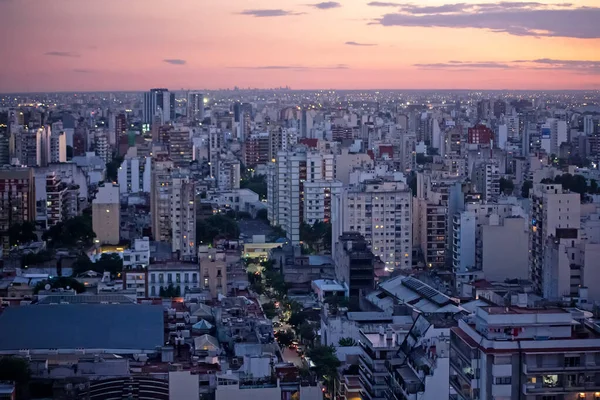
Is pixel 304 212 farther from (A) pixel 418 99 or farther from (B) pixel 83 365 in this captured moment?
(A) pixel 418 99

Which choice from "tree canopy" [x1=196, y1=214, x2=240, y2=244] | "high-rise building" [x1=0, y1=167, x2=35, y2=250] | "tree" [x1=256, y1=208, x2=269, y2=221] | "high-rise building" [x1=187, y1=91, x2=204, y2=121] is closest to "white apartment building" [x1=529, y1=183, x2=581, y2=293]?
"tree canopy" [x1=196, y1=214, x2=240, y2=244]

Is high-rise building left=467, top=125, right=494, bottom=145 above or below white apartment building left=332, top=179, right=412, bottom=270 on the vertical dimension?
above

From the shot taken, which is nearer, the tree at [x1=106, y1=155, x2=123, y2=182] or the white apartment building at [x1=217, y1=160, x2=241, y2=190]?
the white apartment building at [x1=217, y1=160, x2=241, y2=190]

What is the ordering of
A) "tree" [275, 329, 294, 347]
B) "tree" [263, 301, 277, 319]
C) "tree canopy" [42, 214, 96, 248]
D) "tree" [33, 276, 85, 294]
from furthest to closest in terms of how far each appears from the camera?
"tree canopy" [42, 214, 96, 248] < "tree" [33, 276, 85, 294] < "tree" [263, 301, 277, 319] < "tree" [275, 329, 294, 347]

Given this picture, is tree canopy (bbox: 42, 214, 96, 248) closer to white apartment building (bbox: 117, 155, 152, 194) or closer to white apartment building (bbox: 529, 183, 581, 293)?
white apartment building (bbox: 117, 155, 152, 194)

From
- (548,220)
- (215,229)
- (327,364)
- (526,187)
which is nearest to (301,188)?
(215,229)

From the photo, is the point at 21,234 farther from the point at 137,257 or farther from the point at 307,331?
the point at 307,331

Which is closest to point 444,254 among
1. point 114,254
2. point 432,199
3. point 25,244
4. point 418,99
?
point 432,199

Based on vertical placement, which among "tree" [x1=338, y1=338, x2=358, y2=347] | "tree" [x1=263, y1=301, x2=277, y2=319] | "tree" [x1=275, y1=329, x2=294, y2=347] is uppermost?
"tree" [x1=338, y1=338, x2=358, y2=347]

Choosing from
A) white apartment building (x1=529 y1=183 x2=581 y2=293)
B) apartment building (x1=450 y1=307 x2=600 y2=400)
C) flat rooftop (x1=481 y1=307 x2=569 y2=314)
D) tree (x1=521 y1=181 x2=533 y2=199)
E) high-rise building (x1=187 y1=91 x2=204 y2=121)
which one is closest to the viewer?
apartment building (x1=450 y1=307 x2=600 y2=400)
